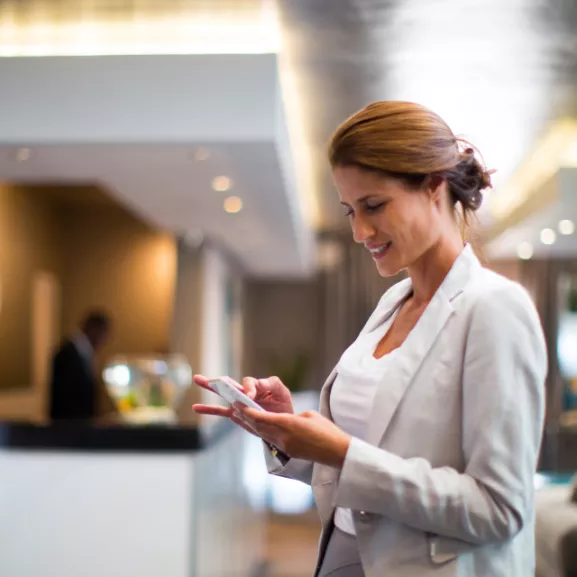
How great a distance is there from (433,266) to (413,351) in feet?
0.52

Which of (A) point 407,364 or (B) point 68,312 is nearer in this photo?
(A) point 407,364

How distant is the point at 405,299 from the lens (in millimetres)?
1275

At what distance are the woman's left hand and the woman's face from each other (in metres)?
0.26

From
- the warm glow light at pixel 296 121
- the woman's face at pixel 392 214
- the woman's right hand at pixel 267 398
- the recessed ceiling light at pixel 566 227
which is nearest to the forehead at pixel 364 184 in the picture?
the woman's face at pixel 392 214

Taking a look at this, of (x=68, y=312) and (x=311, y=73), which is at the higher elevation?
(x=311, y=73)

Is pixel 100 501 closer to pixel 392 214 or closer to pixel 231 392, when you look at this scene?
pixel 231 392

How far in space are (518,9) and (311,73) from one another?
1177mm

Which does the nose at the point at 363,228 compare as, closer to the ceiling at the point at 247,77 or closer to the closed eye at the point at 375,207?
the closed eye at the point at 375,207

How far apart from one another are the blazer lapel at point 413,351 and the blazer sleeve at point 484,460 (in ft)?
0.16

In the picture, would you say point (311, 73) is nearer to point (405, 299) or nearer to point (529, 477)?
point (405, 299)

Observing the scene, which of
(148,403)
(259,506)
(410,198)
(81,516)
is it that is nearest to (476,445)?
(410,198)

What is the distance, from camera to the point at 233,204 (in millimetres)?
5203

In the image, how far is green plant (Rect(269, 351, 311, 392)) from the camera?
1008 cm

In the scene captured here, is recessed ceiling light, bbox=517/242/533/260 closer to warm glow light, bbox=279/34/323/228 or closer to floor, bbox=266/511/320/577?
warm glow light, bbox=279/34/323/228
